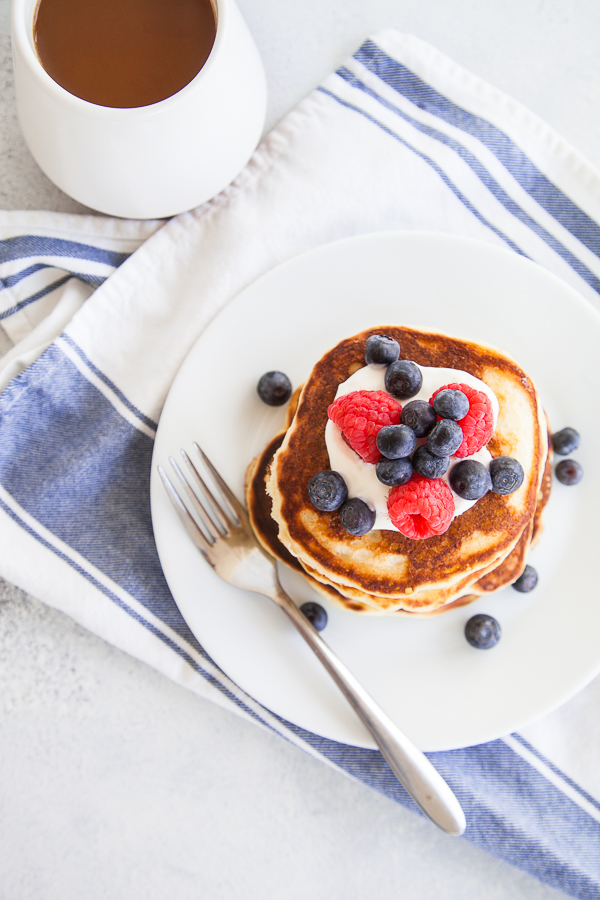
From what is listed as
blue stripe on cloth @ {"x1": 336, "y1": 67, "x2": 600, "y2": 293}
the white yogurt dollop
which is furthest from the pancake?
blue stripe on cloth @ {"x1": 336, "y1": 67, "x2": 600, "y2": 293}

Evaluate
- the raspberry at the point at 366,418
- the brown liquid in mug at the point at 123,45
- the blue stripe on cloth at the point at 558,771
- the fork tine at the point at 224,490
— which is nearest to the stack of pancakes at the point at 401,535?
the fork tine at the point at 224,490

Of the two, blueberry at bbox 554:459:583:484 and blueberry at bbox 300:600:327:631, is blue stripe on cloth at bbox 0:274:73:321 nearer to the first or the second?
blueberry at bbox 300:600:327:631

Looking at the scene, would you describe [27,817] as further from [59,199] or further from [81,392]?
[59,199]

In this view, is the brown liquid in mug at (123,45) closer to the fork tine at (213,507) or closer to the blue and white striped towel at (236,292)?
the blue and white striped towel at (236,292)

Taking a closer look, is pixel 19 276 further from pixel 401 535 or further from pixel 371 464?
pixel 401 535

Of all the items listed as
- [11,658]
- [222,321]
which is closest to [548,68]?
[222,321]

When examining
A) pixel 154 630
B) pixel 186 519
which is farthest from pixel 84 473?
pixel 154 630
